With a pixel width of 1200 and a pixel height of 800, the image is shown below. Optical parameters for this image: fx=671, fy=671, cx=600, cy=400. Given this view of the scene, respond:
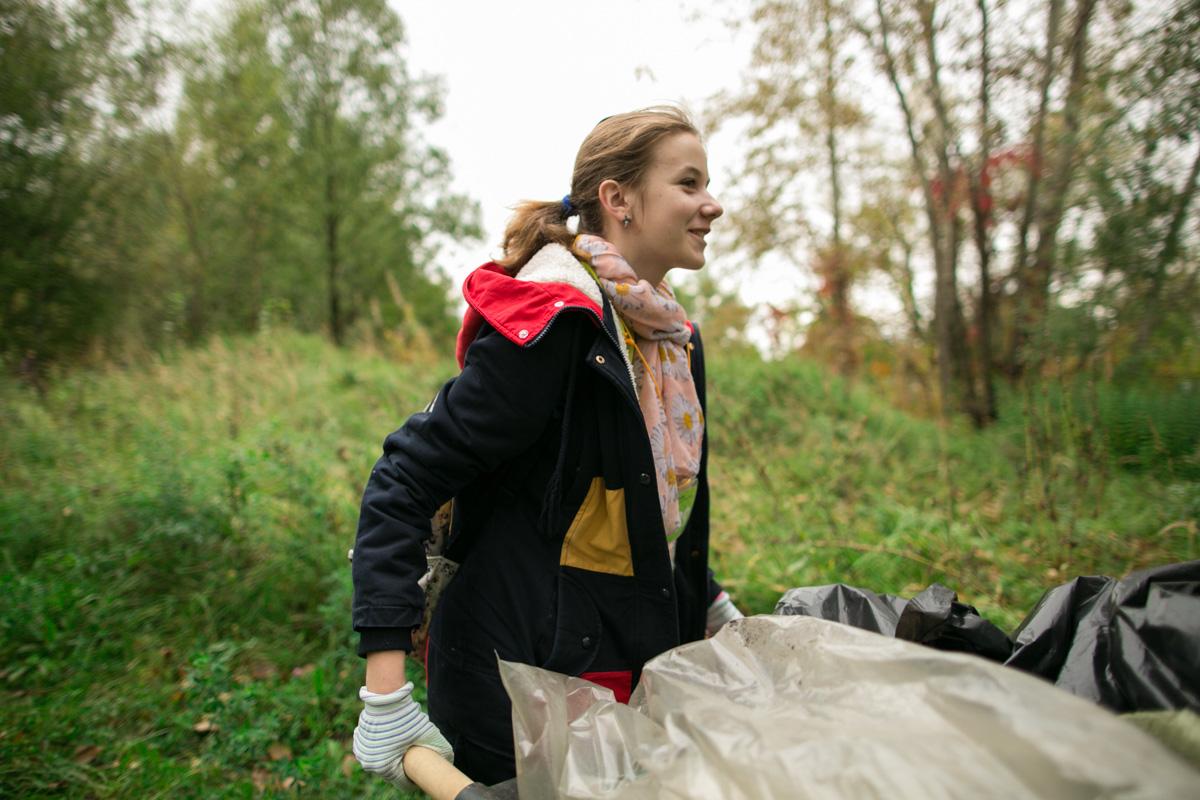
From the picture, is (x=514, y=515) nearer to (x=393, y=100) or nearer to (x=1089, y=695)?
(x=1089, y=695)

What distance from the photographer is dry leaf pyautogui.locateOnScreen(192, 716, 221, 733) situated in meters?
2.61

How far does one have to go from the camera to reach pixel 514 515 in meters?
1.53

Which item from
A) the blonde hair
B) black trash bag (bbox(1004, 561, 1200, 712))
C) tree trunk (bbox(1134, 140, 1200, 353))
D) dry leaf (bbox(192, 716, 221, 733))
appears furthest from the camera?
tree trunk (bbox(1134, 140, 1200, 353))

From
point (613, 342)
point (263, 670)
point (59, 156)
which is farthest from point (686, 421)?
point (59, 156)

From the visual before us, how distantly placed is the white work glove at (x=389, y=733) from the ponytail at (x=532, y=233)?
101 centimetres

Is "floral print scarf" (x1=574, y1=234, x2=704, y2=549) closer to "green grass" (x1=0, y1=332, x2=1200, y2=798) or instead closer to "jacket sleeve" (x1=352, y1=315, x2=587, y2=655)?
"jacket sleeve" (x1=352, y1=315, x2=587, y2=655)

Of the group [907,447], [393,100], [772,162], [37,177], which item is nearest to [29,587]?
[37,177]

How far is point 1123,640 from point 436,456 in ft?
3.92

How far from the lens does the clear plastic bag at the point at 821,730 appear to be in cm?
75

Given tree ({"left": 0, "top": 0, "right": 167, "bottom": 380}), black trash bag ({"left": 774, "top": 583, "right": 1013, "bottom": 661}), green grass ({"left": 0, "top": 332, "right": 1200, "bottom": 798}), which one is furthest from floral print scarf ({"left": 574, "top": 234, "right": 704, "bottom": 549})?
tree ({"left": 0, "top": 0, "right": 167, "bottom": 380})

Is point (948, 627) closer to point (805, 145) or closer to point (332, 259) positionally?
point (805, 145)

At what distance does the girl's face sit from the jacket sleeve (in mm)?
396

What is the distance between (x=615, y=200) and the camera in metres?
1.76

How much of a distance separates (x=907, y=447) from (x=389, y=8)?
16507 millimetres
